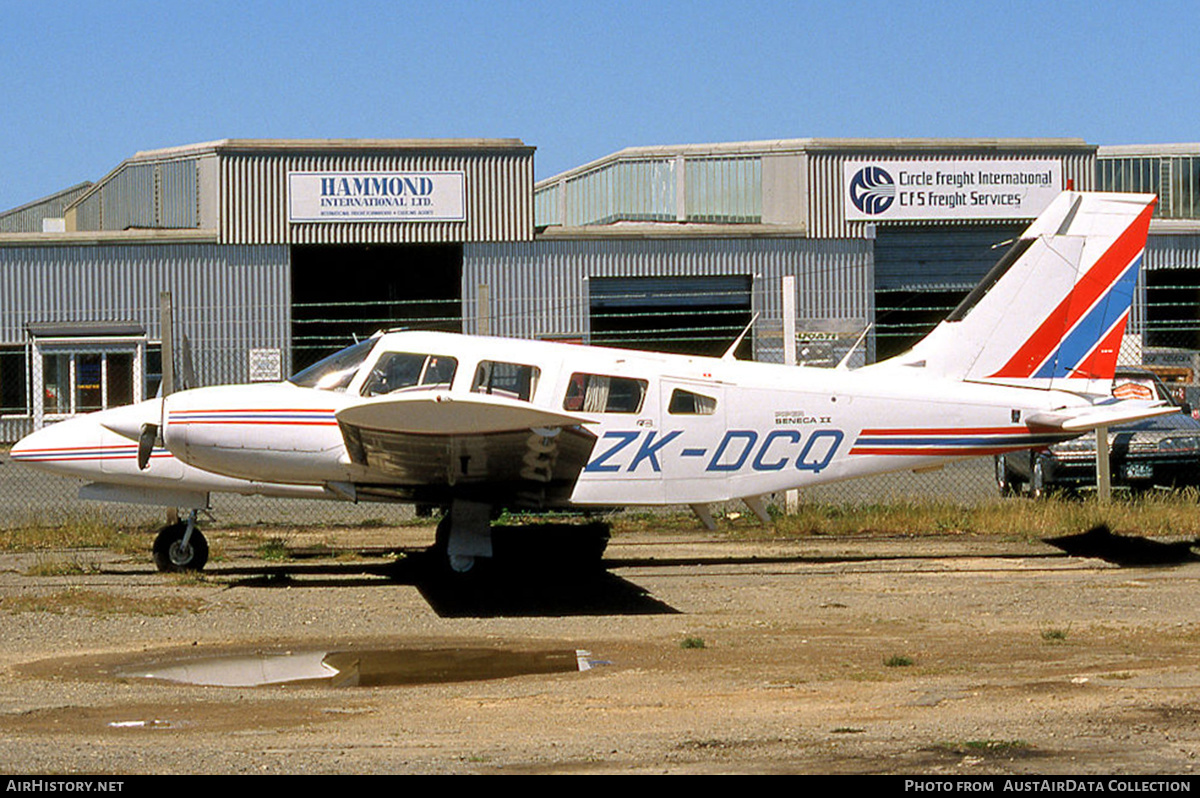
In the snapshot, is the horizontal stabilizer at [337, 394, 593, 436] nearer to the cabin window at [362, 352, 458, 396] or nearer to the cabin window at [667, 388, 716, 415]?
the cabin window at [362, 352, 458, 396]

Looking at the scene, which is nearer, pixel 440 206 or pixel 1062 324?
pixel 1062 324

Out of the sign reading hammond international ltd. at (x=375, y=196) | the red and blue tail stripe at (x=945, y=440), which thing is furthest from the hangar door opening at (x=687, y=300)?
the red and blue tail stripe at (x=945, y=440)

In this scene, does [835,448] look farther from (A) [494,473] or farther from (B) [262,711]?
(B) [262,711]

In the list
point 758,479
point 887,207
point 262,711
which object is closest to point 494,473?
point 758,479

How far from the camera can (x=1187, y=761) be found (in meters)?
5.68

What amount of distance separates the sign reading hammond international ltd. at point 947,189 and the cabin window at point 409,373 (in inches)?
989

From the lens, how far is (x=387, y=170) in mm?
34000

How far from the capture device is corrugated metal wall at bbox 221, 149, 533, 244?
111 ft

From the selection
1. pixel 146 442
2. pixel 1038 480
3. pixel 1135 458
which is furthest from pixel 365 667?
pixel 1135 458

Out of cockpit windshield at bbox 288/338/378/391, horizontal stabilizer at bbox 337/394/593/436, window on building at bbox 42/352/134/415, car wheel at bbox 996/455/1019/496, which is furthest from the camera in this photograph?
window on building at bbox 42/352/134/415

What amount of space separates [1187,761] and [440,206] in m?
29.7

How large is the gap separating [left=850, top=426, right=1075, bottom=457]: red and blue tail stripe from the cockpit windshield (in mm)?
4594

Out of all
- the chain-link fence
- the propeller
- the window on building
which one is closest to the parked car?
the chain-link fence
